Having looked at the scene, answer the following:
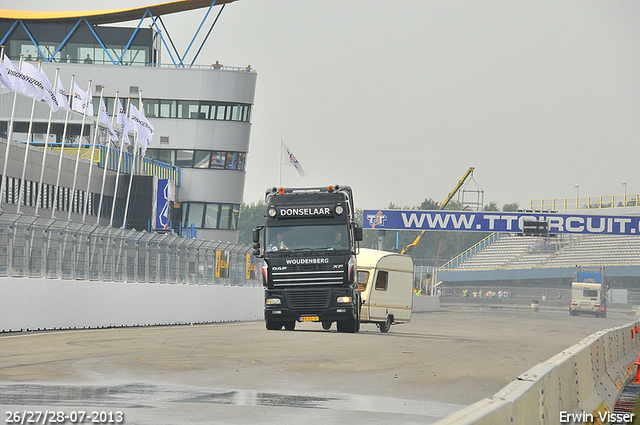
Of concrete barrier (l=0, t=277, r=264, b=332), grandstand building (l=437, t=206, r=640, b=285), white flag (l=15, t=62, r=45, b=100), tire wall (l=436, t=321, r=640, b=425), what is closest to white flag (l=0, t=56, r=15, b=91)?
white flag (l=15, t=62, r=45, b=100)

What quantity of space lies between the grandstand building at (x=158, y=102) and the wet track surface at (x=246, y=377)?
153 ft

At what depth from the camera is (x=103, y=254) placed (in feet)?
80.7

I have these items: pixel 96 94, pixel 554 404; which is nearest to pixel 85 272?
pixel 554 404

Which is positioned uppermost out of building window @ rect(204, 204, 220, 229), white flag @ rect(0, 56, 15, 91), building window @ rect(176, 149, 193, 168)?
building window @ rect(176, 149, 193, 168)

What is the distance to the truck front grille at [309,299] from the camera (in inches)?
920

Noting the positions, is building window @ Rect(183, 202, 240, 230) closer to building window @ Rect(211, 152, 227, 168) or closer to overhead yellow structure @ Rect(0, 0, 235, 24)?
building window @ Rect(211, 152, 227, 168)

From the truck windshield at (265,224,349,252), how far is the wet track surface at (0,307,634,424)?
316cm

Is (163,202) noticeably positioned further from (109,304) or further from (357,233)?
(357,233)

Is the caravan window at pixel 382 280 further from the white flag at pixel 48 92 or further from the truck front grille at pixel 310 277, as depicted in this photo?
the white flag at pixel 48 92

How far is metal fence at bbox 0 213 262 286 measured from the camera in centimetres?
2089

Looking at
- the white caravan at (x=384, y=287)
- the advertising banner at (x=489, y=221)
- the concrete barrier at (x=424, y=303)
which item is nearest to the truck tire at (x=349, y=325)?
the white caravan at (x=384, y=287)

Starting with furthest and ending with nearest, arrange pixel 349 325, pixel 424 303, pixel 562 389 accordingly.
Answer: pixel 424 303 → pixel 349 325 → pixel 562 389

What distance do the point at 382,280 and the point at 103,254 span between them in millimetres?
8887

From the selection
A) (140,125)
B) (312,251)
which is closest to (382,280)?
(312,251)
